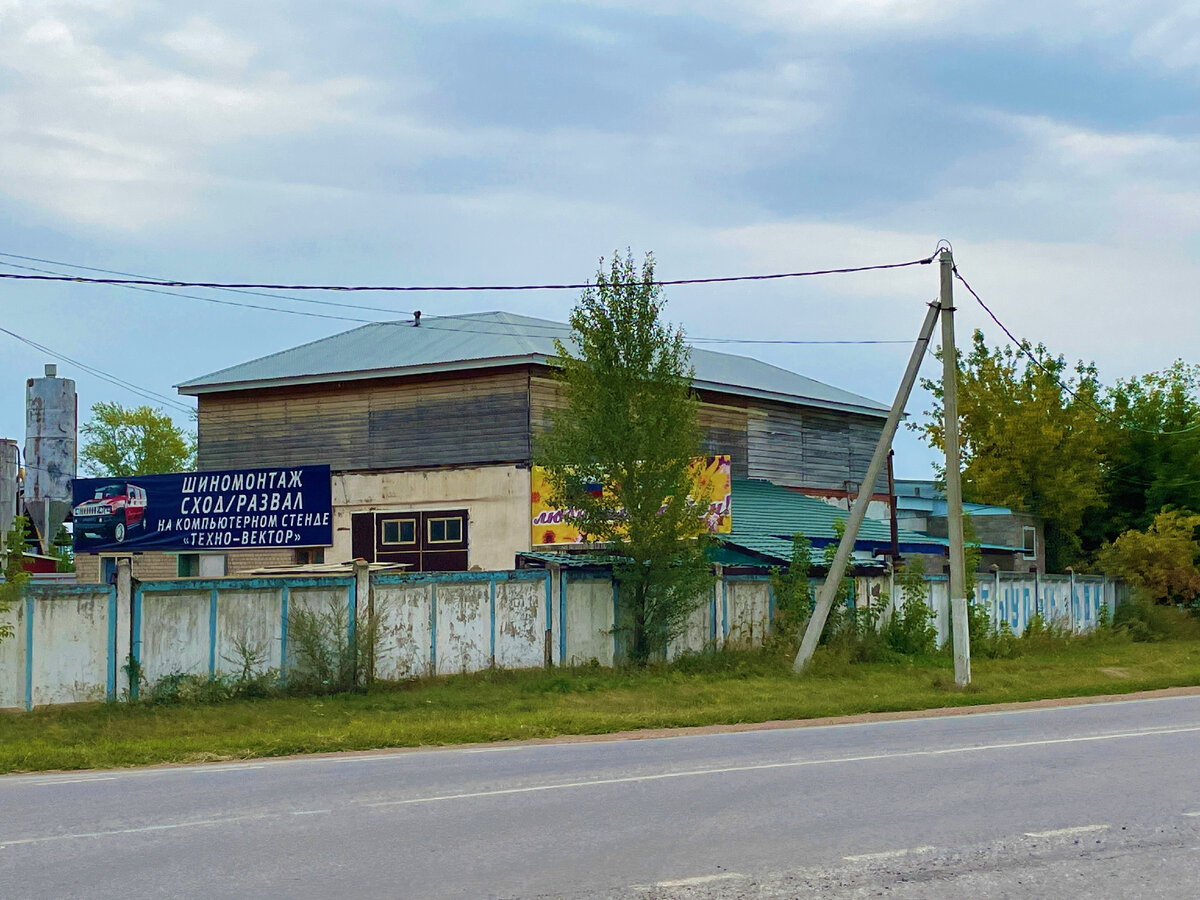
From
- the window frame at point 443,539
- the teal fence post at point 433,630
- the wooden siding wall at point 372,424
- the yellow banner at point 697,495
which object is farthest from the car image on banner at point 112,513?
the teal fence post at point 433,630

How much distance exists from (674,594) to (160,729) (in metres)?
9.63

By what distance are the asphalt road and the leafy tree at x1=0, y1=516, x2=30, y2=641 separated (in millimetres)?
5084

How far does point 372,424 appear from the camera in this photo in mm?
34844

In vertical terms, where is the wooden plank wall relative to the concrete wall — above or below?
above

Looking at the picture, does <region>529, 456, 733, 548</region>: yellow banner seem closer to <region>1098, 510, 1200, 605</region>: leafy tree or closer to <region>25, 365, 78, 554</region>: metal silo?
<region>1098, 510, 1200, 605</region>: leafy tree

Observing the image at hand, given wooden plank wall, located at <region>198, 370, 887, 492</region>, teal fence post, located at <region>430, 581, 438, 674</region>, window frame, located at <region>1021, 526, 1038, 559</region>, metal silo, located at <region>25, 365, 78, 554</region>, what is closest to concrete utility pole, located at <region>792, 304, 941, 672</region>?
teal fence post, located at <region>430, 581, 438, 674</region>

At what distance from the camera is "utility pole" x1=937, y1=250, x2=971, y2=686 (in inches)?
877

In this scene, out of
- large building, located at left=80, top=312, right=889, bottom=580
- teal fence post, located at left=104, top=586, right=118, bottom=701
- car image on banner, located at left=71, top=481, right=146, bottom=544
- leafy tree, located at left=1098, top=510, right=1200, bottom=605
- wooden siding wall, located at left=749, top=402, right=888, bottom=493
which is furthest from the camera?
wooden siding wall, located at left=749, top=402, right=888, bottom=493

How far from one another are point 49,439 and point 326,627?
23.6m

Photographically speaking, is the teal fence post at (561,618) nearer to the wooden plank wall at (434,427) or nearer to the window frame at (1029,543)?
the wooden plank wall at (434,427)

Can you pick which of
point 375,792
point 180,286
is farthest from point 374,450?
point 375,792

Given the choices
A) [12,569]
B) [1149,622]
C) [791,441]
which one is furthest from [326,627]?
[1149,622]

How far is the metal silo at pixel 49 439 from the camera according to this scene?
3969cm

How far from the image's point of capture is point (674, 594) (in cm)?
2406
